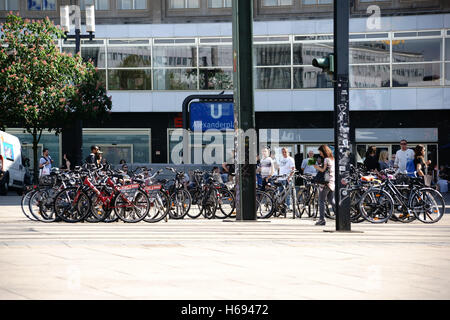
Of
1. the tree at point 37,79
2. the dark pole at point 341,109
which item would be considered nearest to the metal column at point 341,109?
the dark pole at point 341,109

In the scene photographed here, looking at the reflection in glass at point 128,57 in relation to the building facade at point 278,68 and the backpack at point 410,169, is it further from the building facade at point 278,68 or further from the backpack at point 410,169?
the backpack at point 410,169

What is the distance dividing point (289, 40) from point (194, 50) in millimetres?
4353

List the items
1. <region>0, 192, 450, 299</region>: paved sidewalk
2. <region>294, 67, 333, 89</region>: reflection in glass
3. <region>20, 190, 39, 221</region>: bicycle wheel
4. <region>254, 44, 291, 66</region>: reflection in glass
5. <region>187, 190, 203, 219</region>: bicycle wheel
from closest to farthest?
<region>0, 192, 450, 299</region>: paved sidewalk < <region>20, 190, 39, 221</region>: bicycle wheel < <region>187, 190, 203, 219</region>: bicycle wheel < <region>294, 67, 333, 89</region>: reflection in glass < <region>254, 44, 291, 66</region>: reflection in glass

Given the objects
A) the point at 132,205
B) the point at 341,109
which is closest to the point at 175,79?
the point at 132,205

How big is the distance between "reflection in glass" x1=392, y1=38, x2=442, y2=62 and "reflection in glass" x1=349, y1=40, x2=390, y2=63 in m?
0.39

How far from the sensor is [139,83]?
1374 inches

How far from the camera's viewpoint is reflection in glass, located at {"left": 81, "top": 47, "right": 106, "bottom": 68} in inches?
1377

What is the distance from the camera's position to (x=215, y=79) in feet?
114

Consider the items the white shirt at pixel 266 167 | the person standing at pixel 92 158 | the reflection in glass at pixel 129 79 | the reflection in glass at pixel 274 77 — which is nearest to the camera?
the white shirt at pixel 266 167

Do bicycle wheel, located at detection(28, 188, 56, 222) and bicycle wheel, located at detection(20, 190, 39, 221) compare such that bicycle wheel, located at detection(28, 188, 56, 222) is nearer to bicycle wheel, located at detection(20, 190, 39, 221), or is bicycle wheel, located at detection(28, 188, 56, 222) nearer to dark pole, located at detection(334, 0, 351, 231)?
bicycle wheel, located at detection(20, 190, 39, 221)

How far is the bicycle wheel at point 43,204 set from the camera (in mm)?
15578

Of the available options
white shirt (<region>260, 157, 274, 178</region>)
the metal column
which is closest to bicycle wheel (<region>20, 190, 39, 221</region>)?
white shirt (<region>260, 157, 274, 178</region>)
